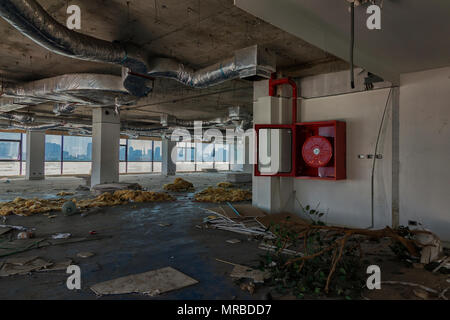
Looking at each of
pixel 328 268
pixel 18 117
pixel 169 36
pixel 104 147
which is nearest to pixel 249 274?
pixel 328 268

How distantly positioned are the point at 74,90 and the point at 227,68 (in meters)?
4.00

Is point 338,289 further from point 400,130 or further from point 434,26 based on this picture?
point 400,130

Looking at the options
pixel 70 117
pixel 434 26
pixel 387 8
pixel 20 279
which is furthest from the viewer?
pixel 70 117

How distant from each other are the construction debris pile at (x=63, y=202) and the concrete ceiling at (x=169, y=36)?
3.41m

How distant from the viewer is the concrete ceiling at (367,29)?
222 centimetres

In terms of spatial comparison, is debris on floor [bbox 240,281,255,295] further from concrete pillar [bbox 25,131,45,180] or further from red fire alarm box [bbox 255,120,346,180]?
concrete pillar [bbox 25,131,45,180]

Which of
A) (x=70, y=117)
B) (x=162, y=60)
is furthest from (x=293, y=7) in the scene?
(x=70, y=117)

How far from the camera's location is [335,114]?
18.5 feet

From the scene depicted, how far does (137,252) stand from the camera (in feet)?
12.7

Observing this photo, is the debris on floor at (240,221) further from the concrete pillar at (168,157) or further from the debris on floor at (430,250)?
the concrete pillar at (168,157)

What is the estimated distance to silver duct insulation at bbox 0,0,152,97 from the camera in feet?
10.2

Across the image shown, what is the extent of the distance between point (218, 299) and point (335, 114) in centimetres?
442

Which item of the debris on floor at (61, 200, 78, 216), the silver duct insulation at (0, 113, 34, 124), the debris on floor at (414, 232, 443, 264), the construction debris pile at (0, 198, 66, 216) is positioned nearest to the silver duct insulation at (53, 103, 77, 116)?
the silver duct insulation at (0, 113, 34, 124)

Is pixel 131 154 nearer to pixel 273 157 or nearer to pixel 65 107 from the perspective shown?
pixel 65 107
